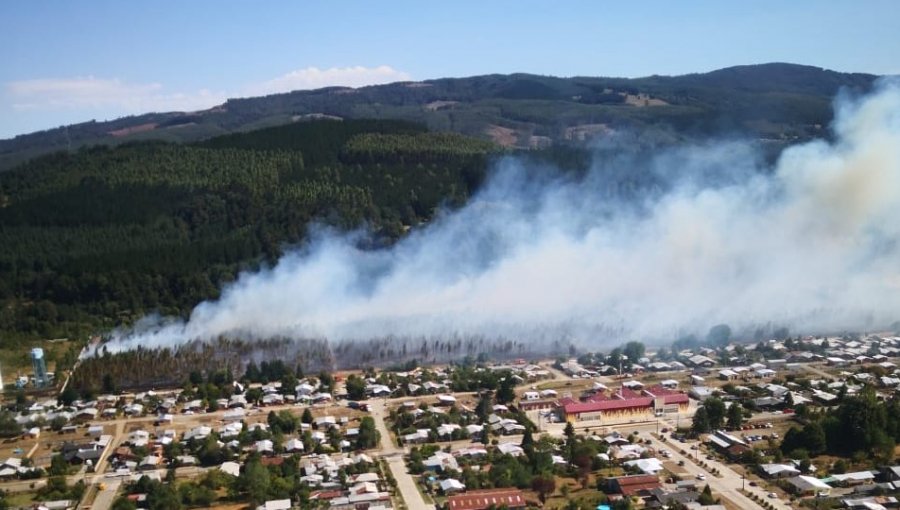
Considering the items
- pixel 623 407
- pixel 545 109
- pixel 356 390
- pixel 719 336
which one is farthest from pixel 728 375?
pixel 545 109

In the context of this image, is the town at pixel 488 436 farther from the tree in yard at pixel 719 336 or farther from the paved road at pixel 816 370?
the tree in yard at pixel 719 336

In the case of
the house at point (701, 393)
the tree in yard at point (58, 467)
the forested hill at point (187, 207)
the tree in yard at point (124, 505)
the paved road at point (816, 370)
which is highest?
the forested hill at point (187, 207)

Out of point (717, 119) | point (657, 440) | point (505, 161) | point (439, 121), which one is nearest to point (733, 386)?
point (657, 440)

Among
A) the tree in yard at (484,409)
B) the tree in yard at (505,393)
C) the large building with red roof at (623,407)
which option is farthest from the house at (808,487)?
the tree in yard at (505,393)

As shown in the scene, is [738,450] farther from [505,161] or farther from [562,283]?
[505,161]

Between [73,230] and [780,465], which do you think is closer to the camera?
[780,465]

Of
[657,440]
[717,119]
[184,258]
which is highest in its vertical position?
[717,119]

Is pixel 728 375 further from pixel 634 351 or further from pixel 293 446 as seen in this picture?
pixel 293 446
